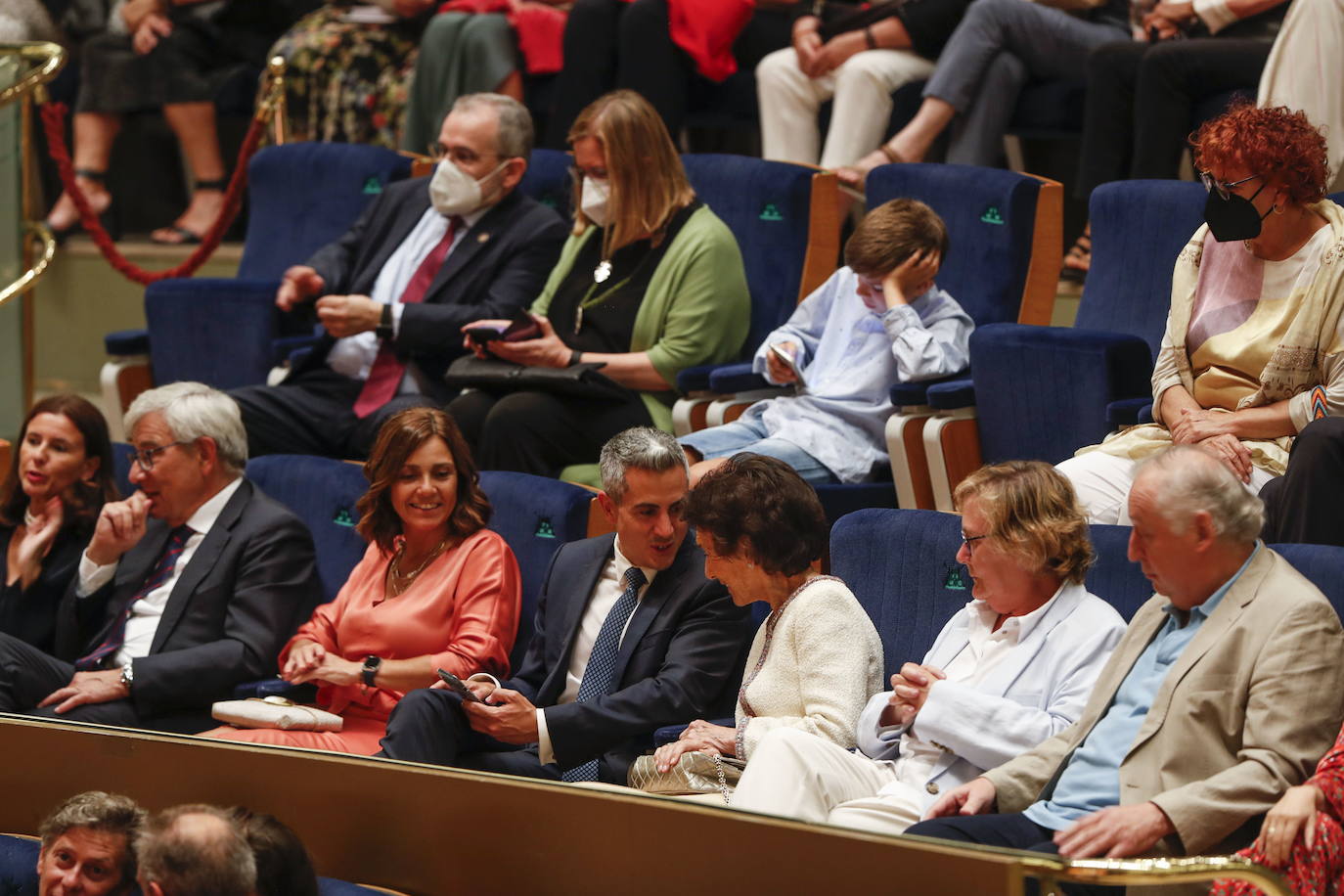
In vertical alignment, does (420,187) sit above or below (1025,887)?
above

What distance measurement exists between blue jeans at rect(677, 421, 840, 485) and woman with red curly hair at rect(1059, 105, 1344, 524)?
63 cm

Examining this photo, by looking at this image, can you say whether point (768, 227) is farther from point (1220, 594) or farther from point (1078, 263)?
point (1220, 594)

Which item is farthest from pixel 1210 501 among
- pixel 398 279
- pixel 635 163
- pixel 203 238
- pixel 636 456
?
pixel 203 238

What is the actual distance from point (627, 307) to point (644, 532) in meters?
1.15

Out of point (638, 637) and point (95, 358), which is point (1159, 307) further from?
point (95, 358)

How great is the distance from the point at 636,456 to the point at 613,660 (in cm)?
31

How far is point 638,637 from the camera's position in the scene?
287 centimetres

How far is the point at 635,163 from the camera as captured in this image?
12.8ft

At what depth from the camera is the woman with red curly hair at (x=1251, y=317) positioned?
2.87m

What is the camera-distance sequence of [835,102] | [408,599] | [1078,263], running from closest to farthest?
[408,599]
[1078,263]
[835,102]

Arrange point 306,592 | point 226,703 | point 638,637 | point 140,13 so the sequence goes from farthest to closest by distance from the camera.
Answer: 1. point 140,13
2. point 306,592
3. point 226,703
4. point 638,637

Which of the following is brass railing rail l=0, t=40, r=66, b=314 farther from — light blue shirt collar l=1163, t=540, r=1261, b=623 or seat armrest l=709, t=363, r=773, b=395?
light blue shirt collar l=1163, t=540, r=1261, b=623

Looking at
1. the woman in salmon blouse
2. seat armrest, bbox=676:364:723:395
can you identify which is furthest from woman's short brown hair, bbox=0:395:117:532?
seat armrest, bbox=676:364:723:395

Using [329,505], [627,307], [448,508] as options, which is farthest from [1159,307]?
[329,505]
